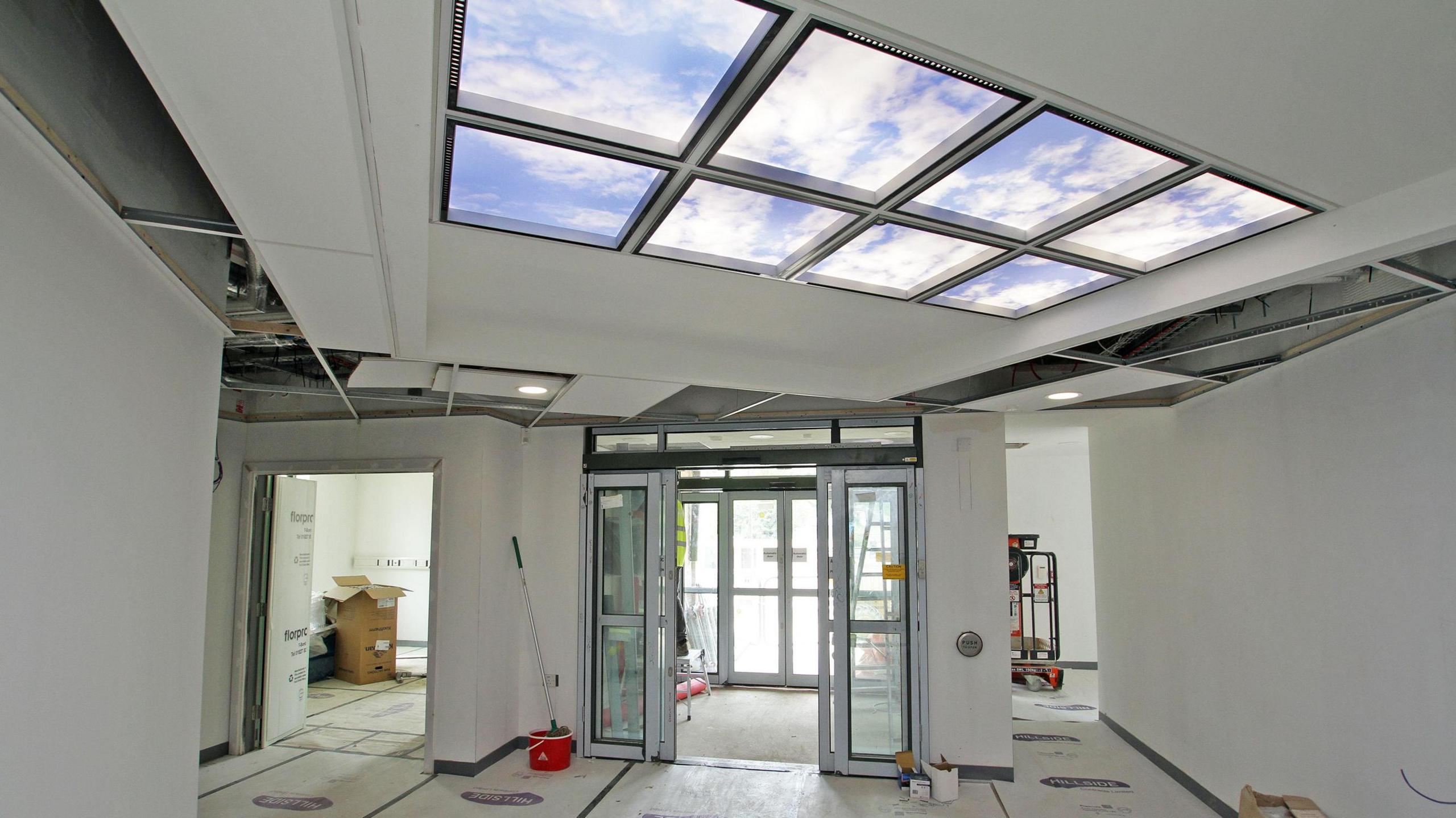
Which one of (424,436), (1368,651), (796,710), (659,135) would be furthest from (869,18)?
(796,710)

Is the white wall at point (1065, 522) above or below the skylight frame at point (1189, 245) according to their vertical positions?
below

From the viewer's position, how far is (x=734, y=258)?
268 cm

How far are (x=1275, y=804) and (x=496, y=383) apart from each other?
4.45 m

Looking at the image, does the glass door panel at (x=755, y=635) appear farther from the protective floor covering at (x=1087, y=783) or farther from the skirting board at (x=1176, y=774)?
the skirting board at (x=1176, y=774)

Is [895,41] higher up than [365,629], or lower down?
higher up

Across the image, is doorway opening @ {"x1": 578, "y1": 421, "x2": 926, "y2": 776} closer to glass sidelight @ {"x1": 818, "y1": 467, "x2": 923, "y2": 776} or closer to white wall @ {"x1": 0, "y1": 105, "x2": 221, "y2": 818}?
glass sidelight @ {"x1": 818, "y1": 467, "x2": 923, "y2": 776}

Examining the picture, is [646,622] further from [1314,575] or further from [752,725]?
[1314,575]

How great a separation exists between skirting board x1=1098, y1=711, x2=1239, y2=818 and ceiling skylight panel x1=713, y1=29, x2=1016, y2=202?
432cm

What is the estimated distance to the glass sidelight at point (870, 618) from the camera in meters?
5.43

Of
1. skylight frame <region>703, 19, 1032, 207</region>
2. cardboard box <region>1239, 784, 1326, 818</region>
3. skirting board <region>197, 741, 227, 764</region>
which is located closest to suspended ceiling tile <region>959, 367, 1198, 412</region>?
cardboard box <region>1239, 784, 1326, 818</region>

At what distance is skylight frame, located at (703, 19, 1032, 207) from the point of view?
1.48 m

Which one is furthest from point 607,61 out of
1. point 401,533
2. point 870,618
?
point 401,533

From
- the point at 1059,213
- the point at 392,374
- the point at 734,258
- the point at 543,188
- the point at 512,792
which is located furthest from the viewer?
the point at 512,792

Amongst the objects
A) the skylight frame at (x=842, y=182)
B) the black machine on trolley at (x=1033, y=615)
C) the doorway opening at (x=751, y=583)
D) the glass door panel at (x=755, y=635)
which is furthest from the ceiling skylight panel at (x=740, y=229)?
the black machine on trolley at (x=1033, y=615)
